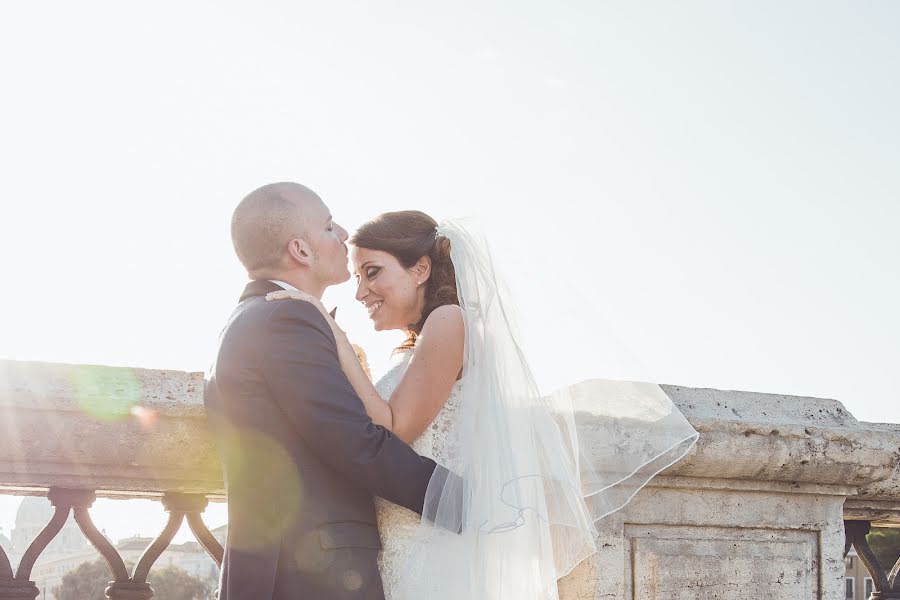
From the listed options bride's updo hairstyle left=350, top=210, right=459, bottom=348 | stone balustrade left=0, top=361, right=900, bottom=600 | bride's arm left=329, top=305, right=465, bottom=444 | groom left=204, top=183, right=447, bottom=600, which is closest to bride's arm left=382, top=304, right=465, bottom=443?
bride's arm left=329, top=305, right=465, bottom=444

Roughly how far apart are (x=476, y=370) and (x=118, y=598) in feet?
3.96

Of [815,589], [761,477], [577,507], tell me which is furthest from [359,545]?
[815,589]

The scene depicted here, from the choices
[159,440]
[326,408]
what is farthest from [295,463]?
[159,440]

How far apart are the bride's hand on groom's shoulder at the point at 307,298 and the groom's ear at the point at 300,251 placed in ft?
0.65

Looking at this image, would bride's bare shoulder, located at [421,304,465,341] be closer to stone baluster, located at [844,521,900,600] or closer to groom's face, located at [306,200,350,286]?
groom's face, located at [306,200,350,286]

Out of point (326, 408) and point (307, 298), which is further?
point (307, 298)

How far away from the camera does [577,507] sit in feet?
9.62

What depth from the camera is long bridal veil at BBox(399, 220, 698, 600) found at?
2.87 metres

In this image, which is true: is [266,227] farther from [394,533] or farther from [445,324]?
[394,533]

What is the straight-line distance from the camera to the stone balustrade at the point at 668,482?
8.69 ft

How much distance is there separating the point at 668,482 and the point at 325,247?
4.16 feet

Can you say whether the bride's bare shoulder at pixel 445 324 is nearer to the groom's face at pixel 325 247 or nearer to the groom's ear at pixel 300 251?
the groom's face at pixel 325 247

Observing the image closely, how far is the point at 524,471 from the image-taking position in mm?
2926

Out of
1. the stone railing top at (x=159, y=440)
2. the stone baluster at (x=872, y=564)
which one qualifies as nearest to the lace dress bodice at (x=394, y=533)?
the stone railing top at (x=159, y=440)
